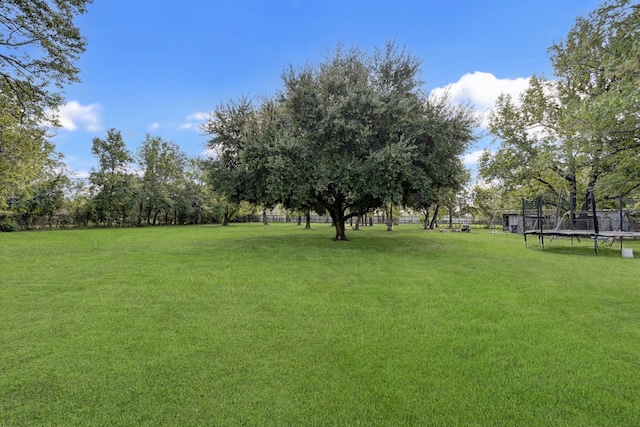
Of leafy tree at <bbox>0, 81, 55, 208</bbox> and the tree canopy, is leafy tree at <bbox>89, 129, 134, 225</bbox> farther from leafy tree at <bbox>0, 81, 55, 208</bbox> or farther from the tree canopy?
the tree canopy

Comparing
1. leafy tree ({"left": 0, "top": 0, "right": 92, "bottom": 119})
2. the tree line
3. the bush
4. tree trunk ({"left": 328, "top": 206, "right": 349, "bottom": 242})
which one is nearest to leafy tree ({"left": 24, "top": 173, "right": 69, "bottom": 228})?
the bush

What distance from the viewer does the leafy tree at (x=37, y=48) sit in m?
8.55

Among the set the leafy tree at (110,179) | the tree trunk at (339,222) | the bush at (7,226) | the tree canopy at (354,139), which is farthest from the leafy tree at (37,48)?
the leafy tree at (110,179)

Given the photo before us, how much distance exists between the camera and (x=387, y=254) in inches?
429

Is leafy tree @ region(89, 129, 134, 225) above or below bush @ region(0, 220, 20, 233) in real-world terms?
above

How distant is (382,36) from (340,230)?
29.7ft

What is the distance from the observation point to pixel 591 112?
566cm

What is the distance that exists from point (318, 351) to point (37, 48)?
1241cm

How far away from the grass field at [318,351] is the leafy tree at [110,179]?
102 ft

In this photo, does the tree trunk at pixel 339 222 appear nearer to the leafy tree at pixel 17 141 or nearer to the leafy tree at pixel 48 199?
the leafy tree at pixel 17 141

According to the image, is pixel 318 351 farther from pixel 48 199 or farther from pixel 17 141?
pixel 48 199

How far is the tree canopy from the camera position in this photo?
12.0m

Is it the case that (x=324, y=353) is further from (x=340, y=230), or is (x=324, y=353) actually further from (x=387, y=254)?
(x=340, y=230)

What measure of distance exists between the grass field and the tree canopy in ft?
19.7
